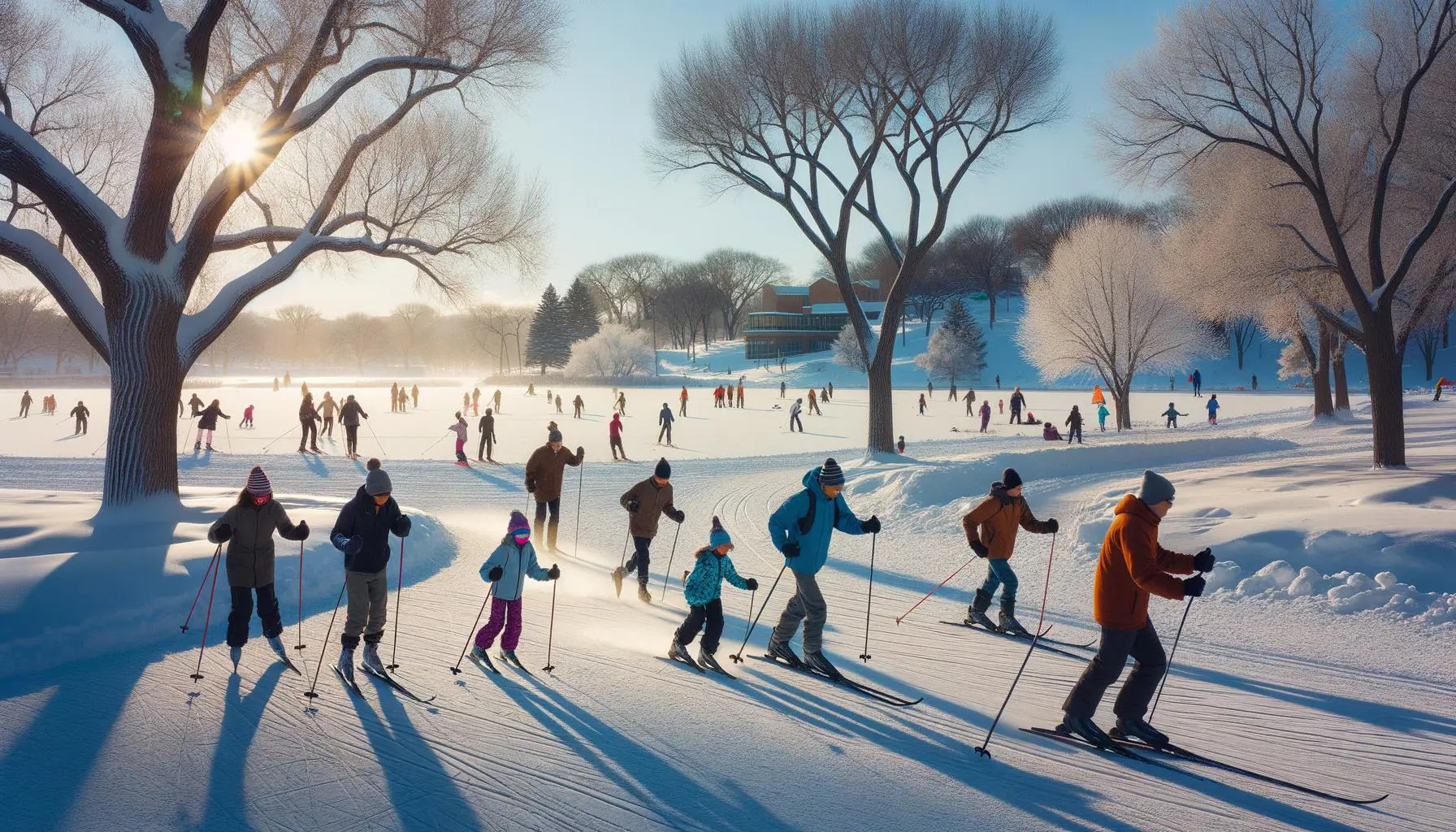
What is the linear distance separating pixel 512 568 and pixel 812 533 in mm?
2301

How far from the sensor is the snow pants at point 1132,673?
184 inches

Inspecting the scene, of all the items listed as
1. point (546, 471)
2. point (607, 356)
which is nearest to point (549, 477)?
point (546, 471)

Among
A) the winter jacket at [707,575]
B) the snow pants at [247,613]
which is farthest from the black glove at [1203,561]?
the snow pants at [247,613]

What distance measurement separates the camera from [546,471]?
35.1ft

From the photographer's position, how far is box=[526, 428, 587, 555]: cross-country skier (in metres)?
10.6

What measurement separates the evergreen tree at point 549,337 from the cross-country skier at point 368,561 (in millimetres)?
80019

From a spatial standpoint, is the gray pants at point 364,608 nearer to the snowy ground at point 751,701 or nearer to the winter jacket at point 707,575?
the snowy ground at point 751,701

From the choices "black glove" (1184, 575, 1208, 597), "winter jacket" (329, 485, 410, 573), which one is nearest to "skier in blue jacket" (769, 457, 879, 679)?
"black glove" (1184, 575, 1208, 597)

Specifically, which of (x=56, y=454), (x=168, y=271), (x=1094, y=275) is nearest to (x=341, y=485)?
(x=168, y=271)

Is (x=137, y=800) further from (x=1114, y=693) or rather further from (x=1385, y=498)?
(x=1385, y=498)

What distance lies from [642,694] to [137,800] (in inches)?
111

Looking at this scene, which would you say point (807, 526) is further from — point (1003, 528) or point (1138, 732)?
point (1138, 732)

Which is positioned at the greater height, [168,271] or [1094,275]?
[1094,275]

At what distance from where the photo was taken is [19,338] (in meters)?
76.6
